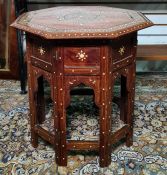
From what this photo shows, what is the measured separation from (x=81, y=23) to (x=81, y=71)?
0.26 metres

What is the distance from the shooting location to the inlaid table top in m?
1.50

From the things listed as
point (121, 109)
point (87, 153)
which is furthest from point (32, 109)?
point (121, 109)

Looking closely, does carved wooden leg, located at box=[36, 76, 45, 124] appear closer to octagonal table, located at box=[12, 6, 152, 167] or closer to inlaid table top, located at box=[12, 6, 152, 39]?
octagonal table, located at box=[12, 6, 152, 167]

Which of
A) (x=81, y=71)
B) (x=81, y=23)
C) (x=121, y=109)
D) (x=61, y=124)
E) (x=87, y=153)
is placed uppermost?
(x=81, y=23)

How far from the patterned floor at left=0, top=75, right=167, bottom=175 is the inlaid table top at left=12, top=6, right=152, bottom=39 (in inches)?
30.9

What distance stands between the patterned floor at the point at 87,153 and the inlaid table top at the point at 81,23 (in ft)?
2.57

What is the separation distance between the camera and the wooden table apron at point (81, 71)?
1.57 metres

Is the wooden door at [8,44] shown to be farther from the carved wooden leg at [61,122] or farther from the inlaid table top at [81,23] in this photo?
the carved wooden leg at [61,122]

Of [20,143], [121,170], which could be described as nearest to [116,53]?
[121,170]

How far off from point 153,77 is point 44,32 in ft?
6.24

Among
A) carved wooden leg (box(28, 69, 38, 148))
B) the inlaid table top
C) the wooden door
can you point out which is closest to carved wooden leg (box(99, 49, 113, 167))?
the inlaid table top

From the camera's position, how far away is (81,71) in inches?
63.1

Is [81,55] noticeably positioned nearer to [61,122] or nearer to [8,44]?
[61,122]

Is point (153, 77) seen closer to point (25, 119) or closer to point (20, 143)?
point (25, 119)
